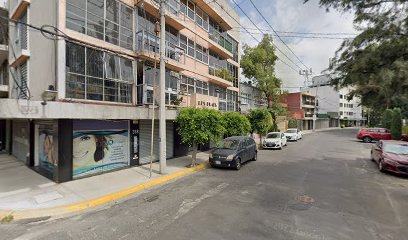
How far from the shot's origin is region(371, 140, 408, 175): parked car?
10.5m

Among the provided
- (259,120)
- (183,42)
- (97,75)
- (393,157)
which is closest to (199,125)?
(97,75)

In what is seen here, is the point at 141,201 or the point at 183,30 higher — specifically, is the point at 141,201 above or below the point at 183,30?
below

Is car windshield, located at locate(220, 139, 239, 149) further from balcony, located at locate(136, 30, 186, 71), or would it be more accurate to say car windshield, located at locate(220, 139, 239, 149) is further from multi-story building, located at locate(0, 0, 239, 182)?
balcony, located at locate(136, 30, 186, 71)

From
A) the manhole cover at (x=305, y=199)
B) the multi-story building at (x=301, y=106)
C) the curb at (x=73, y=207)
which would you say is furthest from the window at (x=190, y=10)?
the multi-story building at (x=301, y=106)

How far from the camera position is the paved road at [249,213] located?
520 centimetres

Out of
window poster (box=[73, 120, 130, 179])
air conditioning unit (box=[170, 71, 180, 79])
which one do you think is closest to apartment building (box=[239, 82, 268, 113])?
air conditioning unit (box=[170, 71, 180, 79])

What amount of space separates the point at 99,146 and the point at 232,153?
6696 mm

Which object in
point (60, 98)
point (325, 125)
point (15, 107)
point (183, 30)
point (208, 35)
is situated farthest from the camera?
point (325, 125)

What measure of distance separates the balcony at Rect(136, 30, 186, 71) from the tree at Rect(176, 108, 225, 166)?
3.35m

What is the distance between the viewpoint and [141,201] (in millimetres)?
7355

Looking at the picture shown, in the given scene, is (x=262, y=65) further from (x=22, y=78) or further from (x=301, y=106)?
(x=301, y=106)

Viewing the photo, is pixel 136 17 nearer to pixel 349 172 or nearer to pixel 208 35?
pixel 208 35

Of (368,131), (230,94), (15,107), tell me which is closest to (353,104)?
(368,131)

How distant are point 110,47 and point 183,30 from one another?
6.93 m
